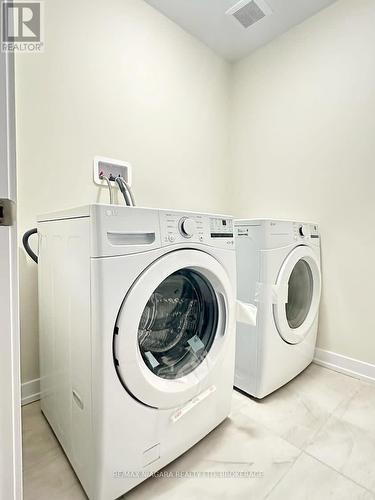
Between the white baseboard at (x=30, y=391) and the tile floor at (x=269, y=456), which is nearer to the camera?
the tile floor at (x=269, y=456)

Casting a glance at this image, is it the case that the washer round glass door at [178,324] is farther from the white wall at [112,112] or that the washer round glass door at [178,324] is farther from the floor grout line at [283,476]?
the white wall at [112,112]

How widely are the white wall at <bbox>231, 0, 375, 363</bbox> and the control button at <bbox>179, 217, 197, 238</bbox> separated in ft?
3.75

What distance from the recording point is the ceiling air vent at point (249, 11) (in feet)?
5.28

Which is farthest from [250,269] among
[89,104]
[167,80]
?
[167,80]

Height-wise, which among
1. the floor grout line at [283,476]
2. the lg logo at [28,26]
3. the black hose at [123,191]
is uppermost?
the lg logo at [28,26]

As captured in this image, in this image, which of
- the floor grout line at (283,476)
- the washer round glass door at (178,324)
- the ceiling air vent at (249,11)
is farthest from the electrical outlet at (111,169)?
the floor grout line at (283,476)

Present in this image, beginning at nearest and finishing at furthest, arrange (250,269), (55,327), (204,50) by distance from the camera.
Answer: (55,327), (250,269), (204,50)

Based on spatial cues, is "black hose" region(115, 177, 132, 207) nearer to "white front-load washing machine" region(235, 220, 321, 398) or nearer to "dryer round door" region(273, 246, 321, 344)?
"white front-load washing machine" region(235, 220, 321, 398)

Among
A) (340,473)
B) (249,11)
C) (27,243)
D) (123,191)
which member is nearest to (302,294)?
(340,473)

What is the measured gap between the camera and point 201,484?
0.88 m

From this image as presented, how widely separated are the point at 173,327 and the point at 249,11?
1.98 metres

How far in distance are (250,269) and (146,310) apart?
0.61m

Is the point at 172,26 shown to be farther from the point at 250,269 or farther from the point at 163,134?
the point at 250,269

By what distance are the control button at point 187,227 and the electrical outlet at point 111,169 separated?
0.82 m
